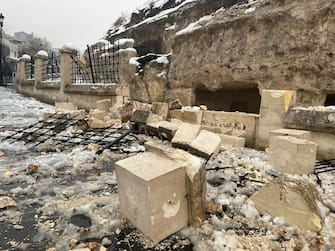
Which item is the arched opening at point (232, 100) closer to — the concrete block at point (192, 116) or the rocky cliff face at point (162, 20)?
the concrete block at point (192, 116)

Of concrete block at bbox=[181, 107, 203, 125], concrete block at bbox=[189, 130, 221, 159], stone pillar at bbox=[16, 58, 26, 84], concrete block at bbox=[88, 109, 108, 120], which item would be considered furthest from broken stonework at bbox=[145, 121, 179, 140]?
stone pillar at bbox=[16, 58, 26, 84]

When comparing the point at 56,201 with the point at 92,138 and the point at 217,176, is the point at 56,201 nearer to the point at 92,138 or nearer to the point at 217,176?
the point at 217,176

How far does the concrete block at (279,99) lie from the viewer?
389 cm

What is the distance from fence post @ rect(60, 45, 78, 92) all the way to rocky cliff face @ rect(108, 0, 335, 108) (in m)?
3.28

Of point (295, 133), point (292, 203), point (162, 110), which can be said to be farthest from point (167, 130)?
point (292, 203)

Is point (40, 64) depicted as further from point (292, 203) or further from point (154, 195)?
point (292, 203)

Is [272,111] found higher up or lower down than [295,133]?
higher up

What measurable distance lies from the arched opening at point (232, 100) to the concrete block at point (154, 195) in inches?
281

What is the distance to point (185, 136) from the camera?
3.81 m

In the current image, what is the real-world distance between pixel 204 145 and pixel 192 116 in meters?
1.58

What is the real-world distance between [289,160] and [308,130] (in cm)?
87

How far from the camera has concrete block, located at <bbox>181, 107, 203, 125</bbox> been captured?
16.2ft

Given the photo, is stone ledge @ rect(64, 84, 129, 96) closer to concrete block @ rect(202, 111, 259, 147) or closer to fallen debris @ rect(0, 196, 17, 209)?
concrete block @ rect(202, 111, 259, 147)

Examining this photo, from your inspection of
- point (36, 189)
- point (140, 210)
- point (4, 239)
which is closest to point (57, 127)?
point (36, 189)
